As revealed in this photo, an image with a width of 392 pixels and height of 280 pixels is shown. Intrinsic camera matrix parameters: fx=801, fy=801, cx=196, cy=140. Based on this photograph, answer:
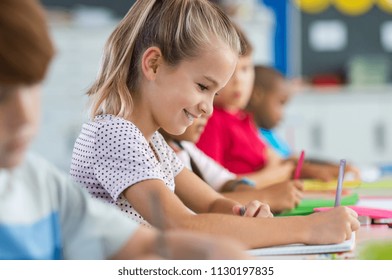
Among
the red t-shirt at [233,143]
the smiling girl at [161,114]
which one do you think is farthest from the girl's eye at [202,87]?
the red t-shirt at [233,143]

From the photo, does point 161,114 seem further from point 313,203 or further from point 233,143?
point 233,143

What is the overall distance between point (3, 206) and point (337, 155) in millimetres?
3782

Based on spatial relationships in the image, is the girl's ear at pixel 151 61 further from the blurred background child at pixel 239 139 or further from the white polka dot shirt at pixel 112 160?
the blurred background child at pixel 239 139

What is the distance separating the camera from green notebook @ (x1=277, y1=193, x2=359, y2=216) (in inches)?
41.5

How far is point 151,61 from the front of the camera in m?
0.94

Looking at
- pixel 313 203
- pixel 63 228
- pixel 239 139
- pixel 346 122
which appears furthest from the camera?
pixel 346 122

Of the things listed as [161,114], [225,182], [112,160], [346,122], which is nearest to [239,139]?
[225,182]

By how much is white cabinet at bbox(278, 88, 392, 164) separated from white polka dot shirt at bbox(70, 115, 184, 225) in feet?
11.2

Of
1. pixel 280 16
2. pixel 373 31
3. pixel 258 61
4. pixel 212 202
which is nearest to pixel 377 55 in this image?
pixel 373 31

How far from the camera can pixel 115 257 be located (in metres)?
0.63

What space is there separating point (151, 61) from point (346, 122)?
11.4 ft

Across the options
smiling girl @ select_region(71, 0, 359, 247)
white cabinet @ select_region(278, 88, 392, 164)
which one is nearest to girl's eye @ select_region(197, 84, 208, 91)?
smiling girl @ select_region(71, 0, 359, 247)

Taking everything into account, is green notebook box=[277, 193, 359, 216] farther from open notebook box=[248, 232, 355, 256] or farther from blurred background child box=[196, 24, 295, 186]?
blurred background child box=[196, 24, 295, 186]
